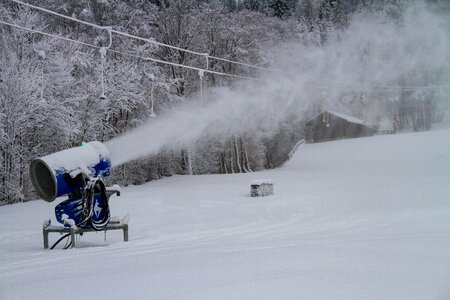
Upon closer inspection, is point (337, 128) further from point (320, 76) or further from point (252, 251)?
point (252, 251)

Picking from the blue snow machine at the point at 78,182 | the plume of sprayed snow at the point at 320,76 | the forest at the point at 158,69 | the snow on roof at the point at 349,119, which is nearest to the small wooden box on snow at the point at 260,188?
the forest at the point at 158,69

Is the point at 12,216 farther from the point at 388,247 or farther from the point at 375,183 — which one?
the point at 375,183

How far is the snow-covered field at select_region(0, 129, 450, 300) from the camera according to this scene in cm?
395

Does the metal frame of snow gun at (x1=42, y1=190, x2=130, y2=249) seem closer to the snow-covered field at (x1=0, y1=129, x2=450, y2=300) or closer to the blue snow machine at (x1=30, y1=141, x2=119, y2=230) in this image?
the blue snow machine at (x1=30, y1=141, x2=119, y2=230)

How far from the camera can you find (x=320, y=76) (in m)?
27.0

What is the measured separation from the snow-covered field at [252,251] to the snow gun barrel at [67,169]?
3.76ft

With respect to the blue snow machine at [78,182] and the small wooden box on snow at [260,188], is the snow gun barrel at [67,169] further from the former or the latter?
the small wooden box on snow at [260,188]

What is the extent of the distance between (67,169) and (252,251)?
3.66m

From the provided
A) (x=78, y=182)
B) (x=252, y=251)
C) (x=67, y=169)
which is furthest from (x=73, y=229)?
(x=252, y=251)

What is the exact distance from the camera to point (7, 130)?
20.1 meters

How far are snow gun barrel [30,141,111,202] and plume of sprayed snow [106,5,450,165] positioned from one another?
1161cm

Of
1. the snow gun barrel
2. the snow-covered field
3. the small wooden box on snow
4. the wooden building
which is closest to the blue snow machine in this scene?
the snow gun barrel

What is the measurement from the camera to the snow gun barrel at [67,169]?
23.7 ft

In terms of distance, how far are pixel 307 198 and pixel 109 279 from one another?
11.7 metres
